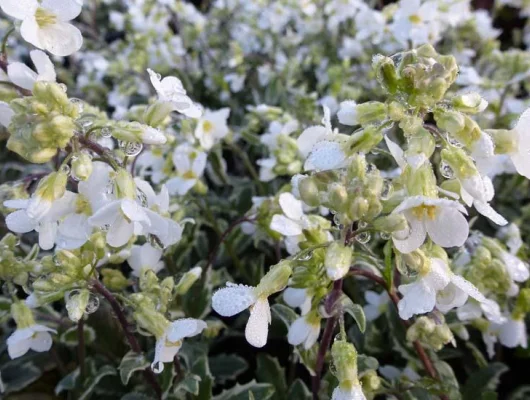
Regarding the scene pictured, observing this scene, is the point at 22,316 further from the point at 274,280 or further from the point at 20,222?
the point at 274,280

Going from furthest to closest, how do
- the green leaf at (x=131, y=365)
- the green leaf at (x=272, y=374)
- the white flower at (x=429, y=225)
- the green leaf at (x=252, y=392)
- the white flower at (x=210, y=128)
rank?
the white flower at (x=210, y=128) → the green leaf at (x=272, y=374) → the green leaf at (x=252, y=392) → the green leaf at (x=131, y=365) → the white flower at (x=429, y=225)

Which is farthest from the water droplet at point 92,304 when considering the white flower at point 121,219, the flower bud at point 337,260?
the flower bud at point 337,260

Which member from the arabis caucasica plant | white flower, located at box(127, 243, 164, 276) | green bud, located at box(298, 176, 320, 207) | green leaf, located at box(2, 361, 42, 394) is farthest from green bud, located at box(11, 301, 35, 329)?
green bud, located at box(298, 176, 320, 207)

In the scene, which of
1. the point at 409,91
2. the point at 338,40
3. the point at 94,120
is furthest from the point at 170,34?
the point at 409,91

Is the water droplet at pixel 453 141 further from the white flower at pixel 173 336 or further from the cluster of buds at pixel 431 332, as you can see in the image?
the white flower at pixel 173 336

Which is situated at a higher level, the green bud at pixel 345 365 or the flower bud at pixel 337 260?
the flower bud at pixel 337 260

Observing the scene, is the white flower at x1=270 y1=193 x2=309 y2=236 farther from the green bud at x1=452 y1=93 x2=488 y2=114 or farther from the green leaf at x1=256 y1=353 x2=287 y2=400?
the green leaf at x1=256 y1=353 x2=287 y2=400
